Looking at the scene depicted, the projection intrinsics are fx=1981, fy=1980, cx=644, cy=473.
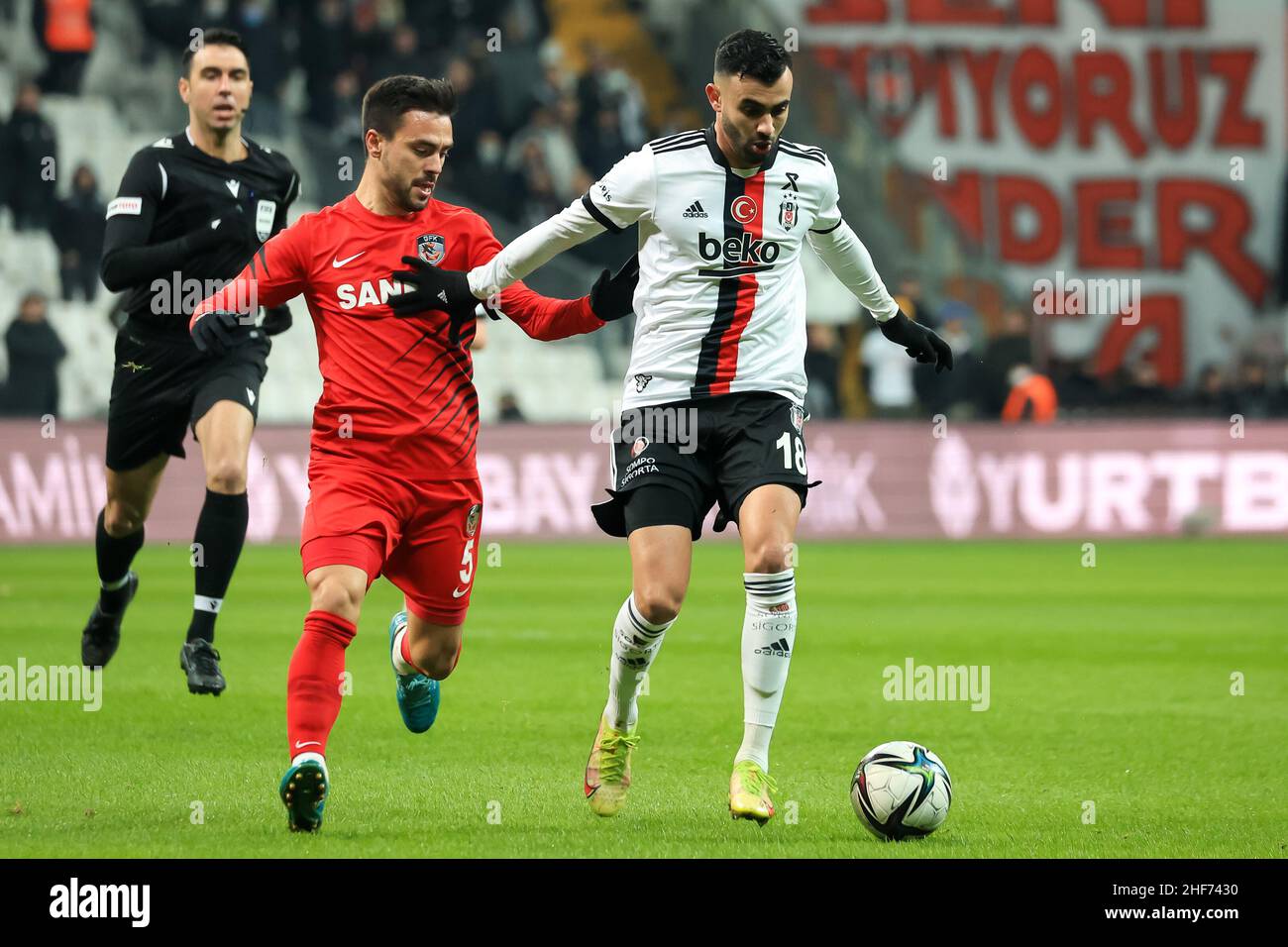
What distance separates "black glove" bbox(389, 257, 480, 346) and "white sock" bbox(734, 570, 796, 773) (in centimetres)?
130

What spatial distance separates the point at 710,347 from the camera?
666cm

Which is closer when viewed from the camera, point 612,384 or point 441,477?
point 441,477

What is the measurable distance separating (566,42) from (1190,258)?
9.48 metres

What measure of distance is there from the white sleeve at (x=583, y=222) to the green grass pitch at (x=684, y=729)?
1.74 m

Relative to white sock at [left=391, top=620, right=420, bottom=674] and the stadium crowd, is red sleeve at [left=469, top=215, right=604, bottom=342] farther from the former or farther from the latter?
the stadium crowd

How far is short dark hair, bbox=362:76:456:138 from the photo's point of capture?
651 centimetres

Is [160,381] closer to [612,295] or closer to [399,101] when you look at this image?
[399,101]

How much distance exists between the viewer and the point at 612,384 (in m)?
22.1

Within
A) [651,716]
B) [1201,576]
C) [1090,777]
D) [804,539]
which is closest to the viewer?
[1090,777]

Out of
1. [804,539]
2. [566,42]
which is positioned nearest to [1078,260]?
[566,42]

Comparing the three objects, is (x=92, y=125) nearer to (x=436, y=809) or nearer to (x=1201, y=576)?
(x=1201, y=576)

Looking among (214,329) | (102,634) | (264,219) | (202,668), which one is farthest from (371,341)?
(102,634)

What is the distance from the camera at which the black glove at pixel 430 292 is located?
6.45 meters

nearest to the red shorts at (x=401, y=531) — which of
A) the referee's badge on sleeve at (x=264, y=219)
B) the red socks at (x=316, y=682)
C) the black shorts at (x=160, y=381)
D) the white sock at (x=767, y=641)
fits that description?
the red socks at (x=316, y=682)
